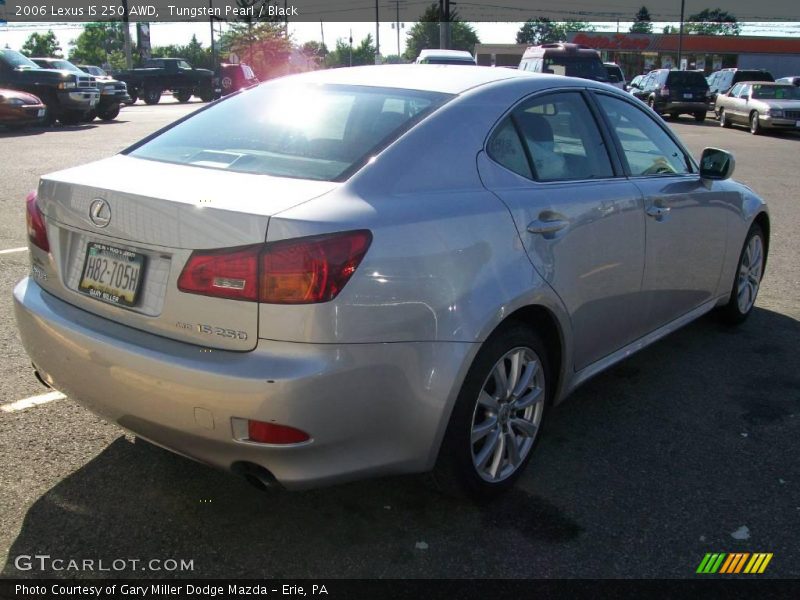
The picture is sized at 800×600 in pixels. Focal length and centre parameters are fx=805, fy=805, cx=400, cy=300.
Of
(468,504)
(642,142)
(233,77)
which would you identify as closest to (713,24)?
(233,77)

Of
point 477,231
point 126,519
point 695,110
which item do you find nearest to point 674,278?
point 477,231

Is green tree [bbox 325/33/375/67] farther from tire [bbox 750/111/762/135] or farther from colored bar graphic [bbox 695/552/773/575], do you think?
colored bar graphic [bbox 695/552/773/575]

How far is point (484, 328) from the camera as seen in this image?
9.23 feet

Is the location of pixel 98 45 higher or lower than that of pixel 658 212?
higher

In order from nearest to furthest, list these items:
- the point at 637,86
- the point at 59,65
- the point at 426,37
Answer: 1. the point at 59,65
2. the point at 637,86
3. the point at 426,37

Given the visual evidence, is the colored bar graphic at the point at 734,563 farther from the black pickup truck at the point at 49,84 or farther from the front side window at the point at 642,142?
the black pickup truck at the point at 49,84

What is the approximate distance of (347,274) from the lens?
249cm

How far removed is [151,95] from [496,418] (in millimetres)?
38762

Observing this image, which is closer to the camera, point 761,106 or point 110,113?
point 761,106

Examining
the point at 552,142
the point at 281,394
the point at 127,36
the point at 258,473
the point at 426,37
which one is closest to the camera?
the point at 281,394

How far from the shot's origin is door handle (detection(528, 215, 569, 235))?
10.2 feet

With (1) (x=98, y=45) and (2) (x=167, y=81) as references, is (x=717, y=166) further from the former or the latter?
(1) (x=98, y=45)

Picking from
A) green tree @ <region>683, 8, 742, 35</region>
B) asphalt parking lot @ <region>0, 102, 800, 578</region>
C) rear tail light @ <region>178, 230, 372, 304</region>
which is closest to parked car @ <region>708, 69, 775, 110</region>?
asphalt parking lot @ <region>0, 102, 800, 578</region>
